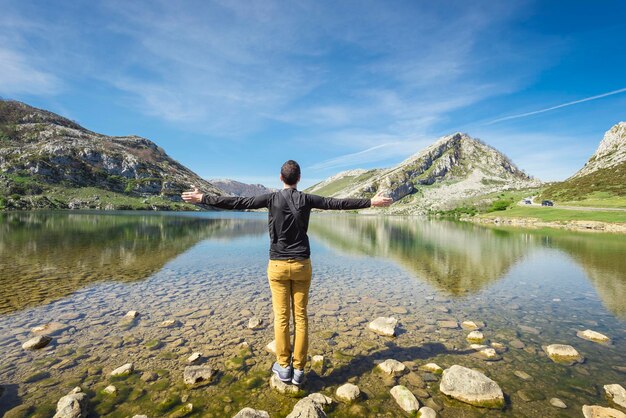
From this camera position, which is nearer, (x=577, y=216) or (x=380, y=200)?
(x=380, y=200)

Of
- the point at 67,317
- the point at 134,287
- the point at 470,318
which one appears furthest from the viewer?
the point at 134,287

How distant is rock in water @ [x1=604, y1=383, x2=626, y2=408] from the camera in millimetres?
7147

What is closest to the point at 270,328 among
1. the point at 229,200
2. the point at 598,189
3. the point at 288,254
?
the point at 288,254

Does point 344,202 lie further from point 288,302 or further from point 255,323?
point 255,323

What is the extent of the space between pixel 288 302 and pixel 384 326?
19.0ft

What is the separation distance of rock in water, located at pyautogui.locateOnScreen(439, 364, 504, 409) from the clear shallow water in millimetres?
228

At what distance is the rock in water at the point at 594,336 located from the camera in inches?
438

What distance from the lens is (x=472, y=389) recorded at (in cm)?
739

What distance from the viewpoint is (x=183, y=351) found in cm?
983

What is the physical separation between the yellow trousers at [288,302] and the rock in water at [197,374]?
79.0 inches

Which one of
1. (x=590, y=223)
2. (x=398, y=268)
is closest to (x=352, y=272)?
(x=398, y=268)

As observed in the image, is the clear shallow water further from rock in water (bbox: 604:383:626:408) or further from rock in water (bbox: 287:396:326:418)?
rock in water (bbox: 287:396:326:418)

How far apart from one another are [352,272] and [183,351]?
16228 mm

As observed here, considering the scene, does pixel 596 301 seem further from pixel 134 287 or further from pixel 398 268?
pixel 134 287
